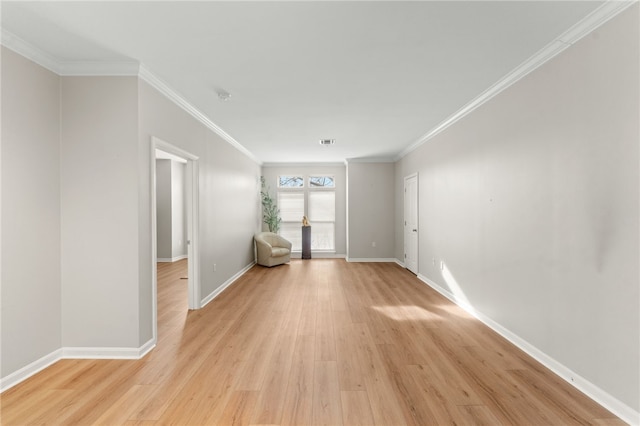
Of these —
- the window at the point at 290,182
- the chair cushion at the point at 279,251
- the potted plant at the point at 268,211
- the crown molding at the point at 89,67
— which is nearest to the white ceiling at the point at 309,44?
the crown molding at the point at 89,67

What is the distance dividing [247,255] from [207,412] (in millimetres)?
4681

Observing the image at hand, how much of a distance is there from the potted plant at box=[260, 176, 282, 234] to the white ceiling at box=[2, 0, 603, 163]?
4322 millimetres

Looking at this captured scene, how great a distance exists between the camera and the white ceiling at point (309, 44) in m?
1.91

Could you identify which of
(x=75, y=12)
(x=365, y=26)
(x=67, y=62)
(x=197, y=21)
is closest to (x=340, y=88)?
(x=365, y=26)

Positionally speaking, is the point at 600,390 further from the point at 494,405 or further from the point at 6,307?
the point at 6,307

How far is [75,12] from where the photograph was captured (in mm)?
1932

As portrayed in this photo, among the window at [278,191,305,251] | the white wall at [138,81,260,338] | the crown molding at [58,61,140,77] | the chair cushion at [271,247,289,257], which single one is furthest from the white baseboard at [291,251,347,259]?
the crown molding at [58,61,140,77]

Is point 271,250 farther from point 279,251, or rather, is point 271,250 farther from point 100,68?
point 100,68

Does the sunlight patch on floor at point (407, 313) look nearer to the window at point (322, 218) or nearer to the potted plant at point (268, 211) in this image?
the window at point (322, 218)

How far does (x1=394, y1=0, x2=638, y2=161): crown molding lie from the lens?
187cm

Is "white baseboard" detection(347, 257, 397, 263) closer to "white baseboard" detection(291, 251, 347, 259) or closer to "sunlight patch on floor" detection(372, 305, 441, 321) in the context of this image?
"white baseboard" detection(291, 251, 347, 259)

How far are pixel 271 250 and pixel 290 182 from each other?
7.40 feet

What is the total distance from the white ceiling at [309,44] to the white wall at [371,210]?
150 inches

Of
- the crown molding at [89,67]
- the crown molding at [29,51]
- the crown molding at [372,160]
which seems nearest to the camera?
the crown molding at [29,51]
